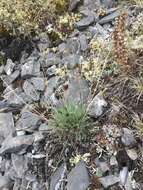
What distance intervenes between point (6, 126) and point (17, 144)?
312 mm

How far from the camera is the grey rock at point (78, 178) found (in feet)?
12.6

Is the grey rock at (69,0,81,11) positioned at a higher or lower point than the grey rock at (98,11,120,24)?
higher

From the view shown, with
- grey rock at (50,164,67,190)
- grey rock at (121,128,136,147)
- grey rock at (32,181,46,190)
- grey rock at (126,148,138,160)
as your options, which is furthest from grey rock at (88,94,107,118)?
grey rock at (32,181,46,190)

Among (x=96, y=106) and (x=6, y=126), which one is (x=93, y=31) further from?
(x=6, y=126)

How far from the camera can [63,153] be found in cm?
408

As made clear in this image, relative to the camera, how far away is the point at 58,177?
3.97 metres

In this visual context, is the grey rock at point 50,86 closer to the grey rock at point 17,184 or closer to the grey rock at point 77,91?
the grey rock at point 77,91

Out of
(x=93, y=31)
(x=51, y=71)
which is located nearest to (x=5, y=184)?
(x=51, y=71)

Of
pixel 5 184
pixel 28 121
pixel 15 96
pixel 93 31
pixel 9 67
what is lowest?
pixel 5 184

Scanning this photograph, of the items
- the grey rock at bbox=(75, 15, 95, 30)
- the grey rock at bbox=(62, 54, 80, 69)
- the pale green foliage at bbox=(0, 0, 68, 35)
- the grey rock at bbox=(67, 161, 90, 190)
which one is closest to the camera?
the grey rock at bbox=(67, 161, 90, 190)

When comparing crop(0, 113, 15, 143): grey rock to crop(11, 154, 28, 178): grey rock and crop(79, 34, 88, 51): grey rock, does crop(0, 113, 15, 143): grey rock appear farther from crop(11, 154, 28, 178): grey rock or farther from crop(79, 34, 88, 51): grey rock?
crop(79, 34, 88, 51): grey rock

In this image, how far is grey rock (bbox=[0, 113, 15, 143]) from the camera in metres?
4.39

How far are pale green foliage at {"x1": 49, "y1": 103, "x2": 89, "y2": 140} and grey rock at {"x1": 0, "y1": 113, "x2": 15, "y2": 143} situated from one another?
492 mm

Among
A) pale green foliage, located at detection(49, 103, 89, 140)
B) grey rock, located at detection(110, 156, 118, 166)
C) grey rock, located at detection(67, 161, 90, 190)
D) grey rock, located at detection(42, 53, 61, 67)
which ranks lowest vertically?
grey rock, located at detection(67, 161, 90, 190)
